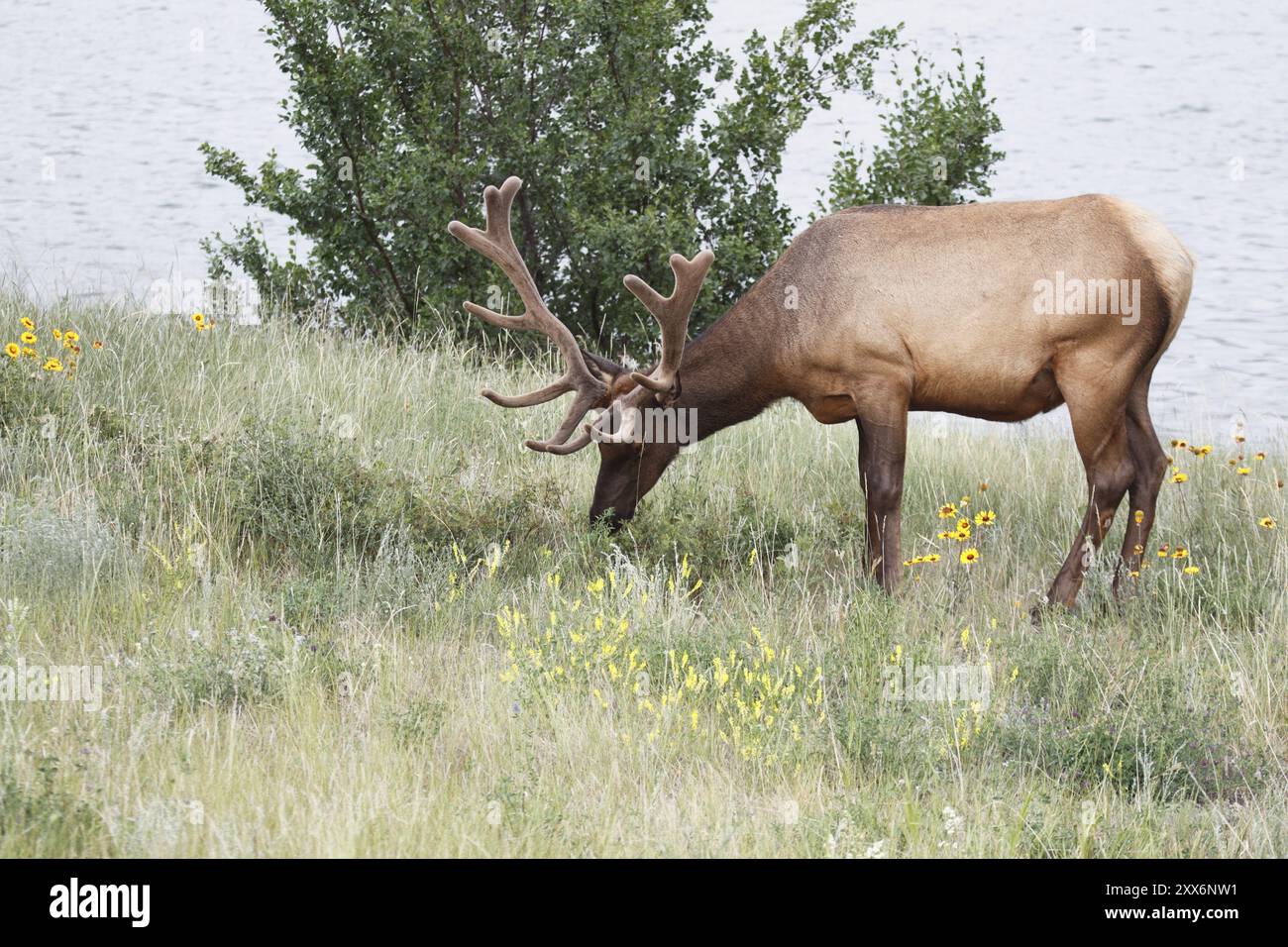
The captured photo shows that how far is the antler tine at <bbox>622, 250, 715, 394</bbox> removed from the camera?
6297mm

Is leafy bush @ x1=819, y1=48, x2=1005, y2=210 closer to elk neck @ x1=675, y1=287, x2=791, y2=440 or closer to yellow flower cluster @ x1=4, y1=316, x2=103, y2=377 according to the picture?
elk neck @ x1=675, y1=287, x2=791, y2=440

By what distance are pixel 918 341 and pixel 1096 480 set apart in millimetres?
1009

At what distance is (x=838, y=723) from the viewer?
4672 mm

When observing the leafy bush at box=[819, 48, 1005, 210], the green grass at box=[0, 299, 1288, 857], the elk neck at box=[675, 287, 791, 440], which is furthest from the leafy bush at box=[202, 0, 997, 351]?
the elk neck at box=[675, 287, 791, 440]

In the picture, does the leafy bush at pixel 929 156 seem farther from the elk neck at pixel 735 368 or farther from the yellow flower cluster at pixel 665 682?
the yellow flower cluster at pixel 665 682

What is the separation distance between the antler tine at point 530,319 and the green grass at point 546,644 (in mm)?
597

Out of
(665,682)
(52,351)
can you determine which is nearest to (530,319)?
(665,682)

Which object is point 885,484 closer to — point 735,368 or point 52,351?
point 735,368

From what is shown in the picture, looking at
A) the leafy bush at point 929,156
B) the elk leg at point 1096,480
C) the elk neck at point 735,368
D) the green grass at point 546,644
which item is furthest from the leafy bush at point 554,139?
the elk leg at point 1096,480

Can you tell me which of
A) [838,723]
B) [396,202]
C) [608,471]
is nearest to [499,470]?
[608,471]

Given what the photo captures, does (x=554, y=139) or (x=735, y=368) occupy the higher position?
(x=554, y=139)

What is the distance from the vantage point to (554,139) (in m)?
9.78
